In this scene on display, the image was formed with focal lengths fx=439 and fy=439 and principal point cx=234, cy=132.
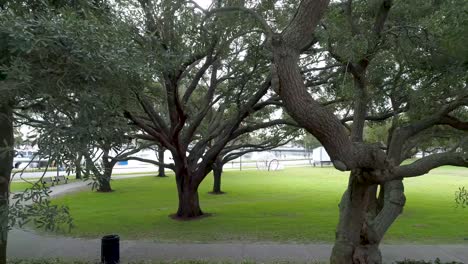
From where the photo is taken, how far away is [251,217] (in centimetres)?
1753

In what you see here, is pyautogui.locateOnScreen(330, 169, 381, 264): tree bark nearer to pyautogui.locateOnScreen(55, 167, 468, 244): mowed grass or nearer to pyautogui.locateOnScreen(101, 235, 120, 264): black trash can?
pyautogui.locateOnScreen(101, 235, 120, 264): black trash can

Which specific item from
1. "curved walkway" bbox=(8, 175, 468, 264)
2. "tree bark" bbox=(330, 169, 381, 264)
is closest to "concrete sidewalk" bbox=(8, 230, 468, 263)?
"curved walkway" bbox=(8, 175, 468, 264)

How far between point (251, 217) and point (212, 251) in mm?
6238

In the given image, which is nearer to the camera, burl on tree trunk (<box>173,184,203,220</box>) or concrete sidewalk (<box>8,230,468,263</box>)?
concrete sidewalk (<box>8,230,468,263</box>)

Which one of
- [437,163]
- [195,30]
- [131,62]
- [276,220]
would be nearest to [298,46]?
[131,62]

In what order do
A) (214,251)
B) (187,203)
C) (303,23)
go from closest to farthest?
1. (303,23)
2. (214,251)
3. (187,203)

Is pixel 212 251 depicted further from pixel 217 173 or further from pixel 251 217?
pixel 217 173

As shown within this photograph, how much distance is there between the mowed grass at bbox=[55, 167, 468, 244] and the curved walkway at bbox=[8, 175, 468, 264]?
0.88 meters

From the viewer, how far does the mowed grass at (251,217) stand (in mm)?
13789

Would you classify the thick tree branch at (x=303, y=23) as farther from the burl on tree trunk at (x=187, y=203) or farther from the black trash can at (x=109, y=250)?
the burl on tree trunk at (x=187, y=203)

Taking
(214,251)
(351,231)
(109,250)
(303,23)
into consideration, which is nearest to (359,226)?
(351,231)

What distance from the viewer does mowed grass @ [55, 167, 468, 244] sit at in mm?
13789

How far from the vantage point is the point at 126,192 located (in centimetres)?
2817

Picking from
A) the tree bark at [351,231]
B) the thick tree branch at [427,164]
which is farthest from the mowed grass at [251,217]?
the thick tree branch at [427,164]
